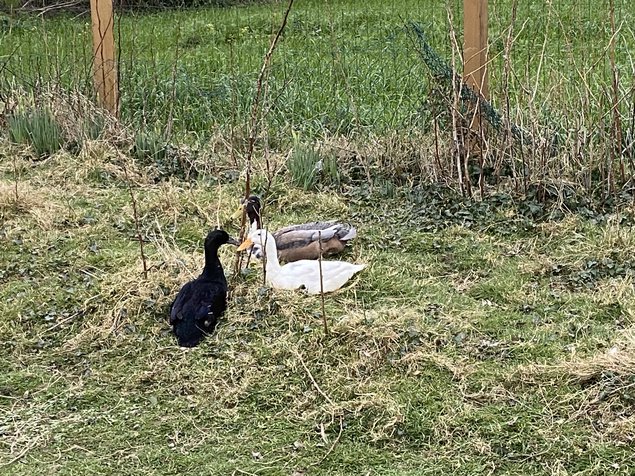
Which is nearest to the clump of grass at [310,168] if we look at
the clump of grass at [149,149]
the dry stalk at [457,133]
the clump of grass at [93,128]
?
the dry stalk at [457,133]

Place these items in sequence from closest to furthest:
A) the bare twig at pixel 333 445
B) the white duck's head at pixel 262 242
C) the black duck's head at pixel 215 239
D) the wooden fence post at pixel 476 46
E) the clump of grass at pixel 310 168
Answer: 1. the bare twig at pixel 333 445
2. the black duck's head at pixel 215 239
3. the white duck's head at pixel 262 242
4. the wooden fence post at pixel 476 46
5. the clump of grass at pixel 310 168

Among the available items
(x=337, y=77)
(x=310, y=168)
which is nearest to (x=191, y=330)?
(x=310, y=168)

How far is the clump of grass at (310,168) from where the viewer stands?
5.68 metres

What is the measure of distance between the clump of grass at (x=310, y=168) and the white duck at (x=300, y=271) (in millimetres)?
1412

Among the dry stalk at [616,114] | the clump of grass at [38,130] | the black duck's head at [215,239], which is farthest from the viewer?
the clump of grass at [38,130]

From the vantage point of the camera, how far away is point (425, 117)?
5941mm

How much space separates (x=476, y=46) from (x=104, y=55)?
2.71 meters

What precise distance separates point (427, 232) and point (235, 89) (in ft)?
8.05

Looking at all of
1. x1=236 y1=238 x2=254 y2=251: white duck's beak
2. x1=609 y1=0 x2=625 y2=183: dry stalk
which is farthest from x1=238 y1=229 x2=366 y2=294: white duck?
x1=609 y1=0 x2=625 y2=183: dry stalk

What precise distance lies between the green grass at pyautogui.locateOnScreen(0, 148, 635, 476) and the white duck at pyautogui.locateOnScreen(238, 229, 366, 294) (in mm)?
70

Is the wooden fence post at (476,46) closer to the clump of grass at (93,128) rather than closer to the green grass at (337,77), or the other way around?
the green grass at (337,77)

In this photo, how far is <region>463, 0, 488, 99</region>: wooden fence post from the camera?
5395mm

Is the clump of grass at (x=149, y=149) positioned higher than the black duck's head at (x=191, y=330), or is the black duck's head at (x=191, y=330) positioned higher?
the clump of grass at (x=149, y=149)

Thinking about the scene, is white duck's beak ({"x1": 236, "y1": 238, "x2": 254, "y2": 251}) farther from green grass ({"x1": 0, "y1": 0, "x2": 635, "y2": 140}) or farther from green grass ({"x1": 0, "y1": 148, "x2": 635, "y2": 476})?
green grass ({"x1": 0, "y1": 0, "x2": 635, "y2": 140})
